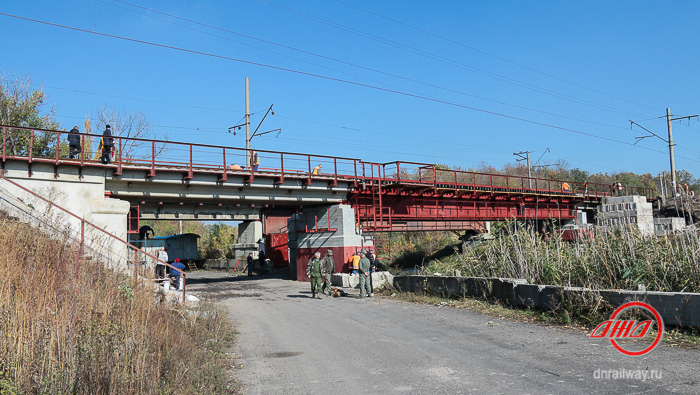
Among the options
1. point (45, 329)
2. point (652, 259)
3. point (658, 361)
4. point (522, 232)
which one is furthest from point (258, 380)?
point (522, 232)

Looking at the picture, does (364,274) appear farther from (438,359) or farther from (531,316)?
(438,359)

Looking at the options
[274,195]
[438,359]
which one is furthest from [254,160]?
[438,359]

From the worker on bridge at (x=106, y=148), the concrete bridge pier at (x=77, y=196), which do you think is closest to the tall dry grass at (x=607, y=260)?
the concrete bridge pier at (x=77, y=196)

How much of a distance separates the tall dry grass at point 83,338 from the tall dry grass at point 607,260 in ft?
26.0

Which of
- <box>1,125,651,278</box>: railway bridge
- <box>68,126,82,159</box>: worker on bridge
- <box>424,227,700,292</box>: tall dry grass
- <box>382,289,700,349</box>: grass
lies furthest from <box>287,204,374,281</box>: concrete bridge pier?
<box>68,126,82,159</box>: worker on bridge

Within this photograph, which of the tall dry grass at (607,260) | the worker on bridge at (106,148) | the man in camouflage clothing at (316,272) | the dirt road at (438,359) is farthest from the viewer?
the worker on bridge at (106,148)

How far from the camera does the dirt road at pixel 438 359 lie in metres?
6.20

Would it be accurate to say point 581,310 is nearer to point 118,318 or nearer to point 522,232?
point 522,232

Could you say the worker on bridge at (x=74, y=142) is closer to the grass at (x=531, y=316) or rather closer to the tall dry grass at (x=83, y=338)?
the tall dry grass at (x=83, y=338)

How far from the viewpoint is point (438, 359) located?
772 cm

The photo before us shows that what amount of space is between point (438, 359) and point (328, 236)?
18482 millimetres

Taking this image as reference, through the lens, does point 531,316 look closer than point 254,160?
Yes

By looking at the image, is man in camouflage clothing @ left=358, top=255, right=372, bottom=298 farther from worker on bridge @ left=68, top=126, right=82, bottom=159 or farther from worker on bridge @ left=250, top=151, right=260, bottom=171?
worker on bridge @ left=68, top=126, right=82, bottom=159

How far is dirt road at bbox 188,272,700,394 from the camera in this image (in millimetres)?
6195
